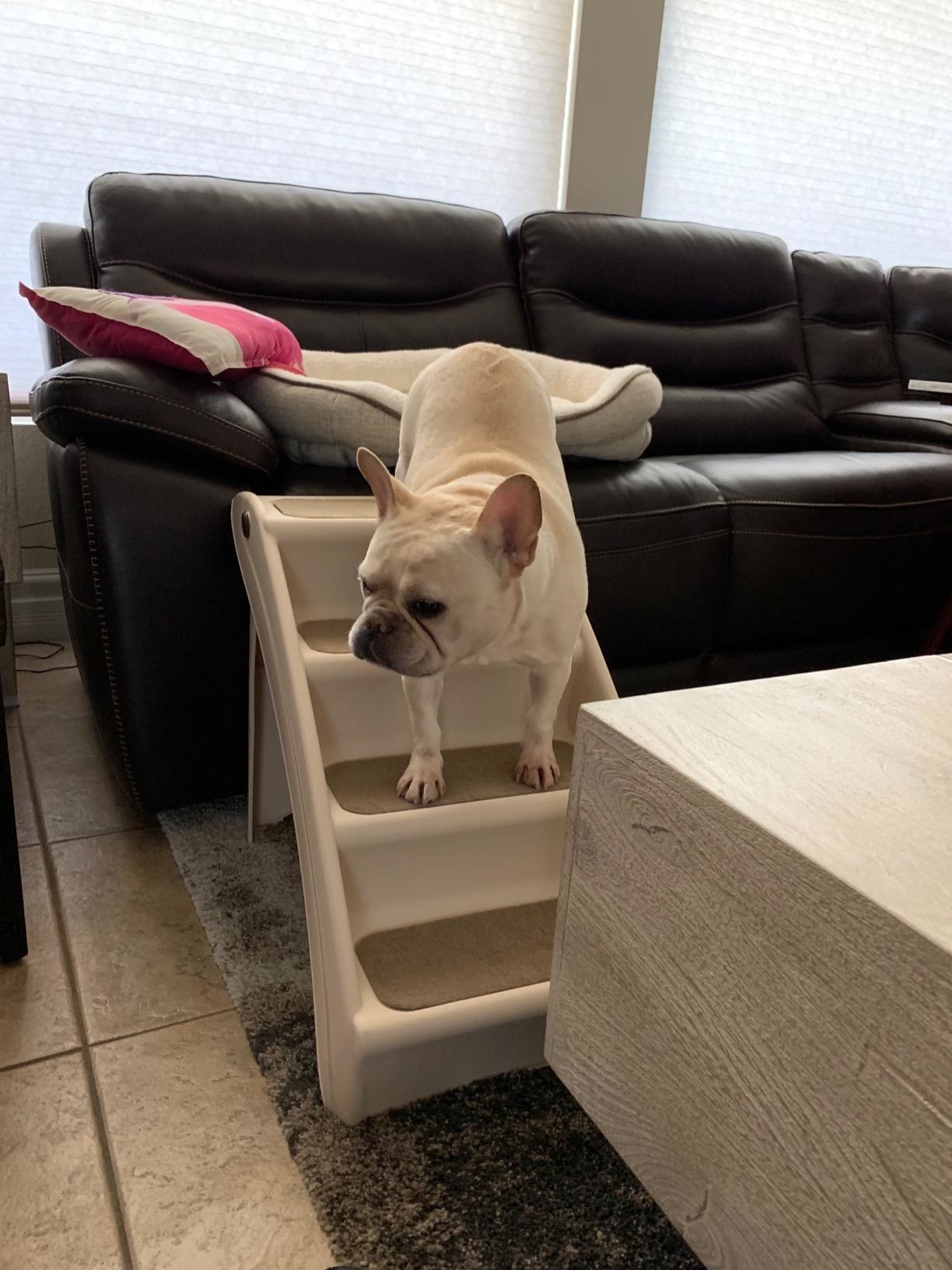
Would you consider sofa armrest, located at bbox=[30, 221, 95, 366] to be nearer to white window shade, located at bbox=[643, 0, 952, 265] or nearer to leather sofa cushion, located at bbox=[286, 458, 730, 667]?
leather sofa cushion, located at bbox=[286, 458, 730, 667]

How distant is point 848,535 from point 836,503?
8 centimetres

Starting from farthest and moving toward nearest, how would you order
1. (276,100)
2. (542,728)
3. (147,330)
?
1. (276,100)
2. (147,330)
3. (542,728)

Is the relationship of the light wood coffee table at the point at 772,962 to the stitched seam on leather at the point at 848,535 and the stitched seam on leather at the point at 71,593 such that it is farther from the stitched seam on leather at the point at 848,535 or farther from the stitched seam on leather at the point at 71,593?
the stitched seam on leather at the point at 848,535

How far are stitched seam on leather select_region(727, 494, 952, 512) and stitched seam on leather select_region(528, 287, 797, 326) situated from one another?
948 mm

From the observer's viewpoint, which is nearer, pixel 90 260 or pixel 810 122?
pixel 90 260

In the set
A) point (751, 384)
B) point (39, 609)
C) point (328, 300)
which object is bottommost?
point (39, 609)

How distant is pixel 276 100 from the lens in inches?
97.0

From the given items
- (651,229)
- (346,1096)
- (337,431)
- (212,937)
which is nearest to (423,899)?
(346,1096)

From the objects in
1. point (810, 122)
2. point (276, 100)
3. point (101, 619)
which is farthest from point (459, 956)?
point (810, 122)

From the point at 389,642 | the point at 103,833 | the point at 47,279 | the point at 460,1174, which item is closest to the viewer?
the point at 460,1174

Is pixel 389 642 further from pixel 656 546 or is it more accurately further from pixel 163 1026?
pixel 656 546

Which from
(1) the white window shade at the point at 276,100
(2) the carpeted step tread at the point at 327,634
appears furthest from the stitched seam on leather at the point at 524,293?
(2) the carpeted step tread at the point at 327,634

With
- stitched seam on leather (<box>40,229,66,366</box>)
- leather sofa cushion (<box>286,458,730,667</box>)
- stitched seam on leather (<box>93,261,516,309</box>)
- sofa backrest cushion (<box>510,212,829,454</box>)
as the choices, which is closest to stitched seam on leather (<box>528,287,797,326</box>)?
sofa backrest cushion (<box>510,212,829,454</box>)

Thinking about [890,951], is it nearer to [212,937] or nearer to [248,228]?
[212,937]
